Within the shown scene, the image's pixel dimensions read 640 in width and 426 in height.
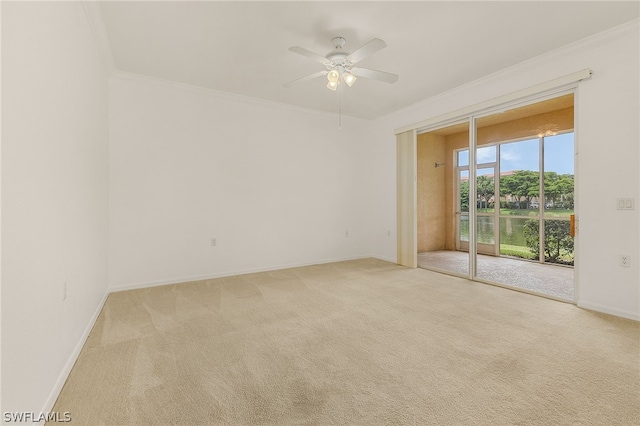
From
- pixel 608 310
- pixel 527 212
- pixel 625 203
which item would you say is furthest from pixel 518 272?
pixel 625 203

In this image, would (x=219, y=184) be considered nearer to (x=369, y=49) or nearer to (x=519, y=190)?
(x=369, y=49)

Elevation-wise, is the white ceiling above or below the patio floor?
above

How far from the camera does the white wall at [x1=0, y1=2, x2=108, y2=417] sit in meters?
1.23

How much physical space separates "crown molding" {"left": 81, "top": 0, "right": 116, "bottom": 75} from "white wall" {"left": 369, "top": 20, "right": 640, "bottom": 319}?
4.54 m

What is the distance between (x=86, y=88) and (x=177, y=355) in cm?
246

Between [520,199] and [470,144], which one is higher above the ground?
[470,144]

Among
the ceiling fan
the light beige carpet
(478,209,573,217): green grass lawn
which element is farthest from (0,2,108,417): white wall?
(478,209,573,217): green grass lawn

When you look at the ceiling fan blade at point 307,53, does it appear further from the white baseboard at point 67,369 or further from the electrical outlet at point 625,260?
the electrical outlet at point 625,260

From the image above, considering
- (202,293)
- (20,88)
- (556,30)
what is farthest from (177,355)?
(556,30)

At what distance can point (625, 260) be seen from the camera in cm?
279

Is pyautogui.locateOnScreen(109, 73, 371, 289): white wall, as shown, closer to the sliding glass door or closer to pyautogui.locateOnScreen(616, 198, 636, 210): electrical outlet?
the sliding glass door

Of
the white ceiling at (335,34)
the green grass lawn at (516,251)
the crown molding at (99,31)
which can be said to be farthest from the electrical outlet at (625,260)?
the crown molding at (99,31)

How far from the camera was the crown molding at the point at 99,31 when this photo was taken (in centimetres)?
237

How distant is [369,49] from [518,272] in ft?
12.8
